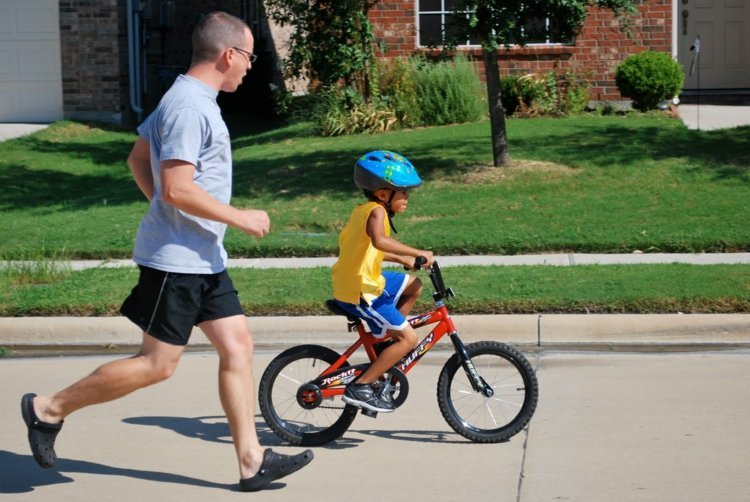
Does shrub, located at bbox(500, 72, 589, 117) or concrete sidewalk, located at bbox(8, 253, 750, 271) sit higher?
shrub, located at bbox(500, 72, 589, 117)

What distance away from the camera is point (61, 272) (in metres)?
10.2

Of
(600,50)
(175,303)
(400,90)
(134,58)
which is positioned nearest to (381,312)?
(175,303)

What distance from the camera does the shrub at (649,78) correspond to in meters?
17.8

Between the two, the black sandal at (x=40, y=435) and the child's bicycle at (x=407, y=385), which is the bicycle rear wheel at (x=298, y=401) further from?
the black sandal at (x=40, y=435)

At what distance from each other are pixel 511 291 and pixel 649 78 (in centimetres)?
993

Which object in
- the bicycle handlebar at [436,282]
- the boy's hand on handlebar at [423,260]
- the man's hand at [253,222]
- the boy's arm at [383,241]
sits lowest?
the bicycle handlebar at [436,282]

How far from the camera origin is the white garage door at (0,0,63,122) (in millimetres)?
21188

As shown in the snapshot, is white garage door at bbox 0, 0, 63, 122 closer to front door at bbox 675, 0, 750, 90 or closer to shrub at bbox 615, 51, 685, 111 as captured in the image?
shrub at bbox 615, 51, 685, 111

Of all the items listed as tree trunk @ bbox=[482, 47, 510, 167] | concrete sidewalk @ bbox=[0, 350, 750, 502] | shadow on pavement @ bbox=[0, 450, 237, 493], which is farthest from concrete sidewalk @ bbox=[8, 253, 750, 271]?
shadow on pavement @ bbox=[0, 450, 237, 493]

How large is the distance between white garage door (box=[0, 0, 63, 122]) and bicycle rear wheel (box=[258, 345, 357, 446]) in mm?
16545

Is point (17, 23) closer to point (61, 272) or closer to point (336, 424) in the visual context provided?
point (61, 272)

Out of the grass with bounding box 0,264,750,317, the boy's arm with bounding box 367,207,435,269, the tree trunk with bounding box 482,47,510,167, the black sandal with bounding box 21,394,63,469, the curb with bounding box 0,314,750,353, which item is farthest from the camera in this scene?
the tree trunk with bounding box 482,47,510,167

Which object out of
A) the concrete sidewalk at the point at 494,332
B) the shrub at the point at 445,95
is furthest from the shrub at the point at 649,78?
the concrete sidewalk at the point at 494,332

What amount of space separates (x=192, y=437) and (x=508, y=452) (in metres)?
1.66
